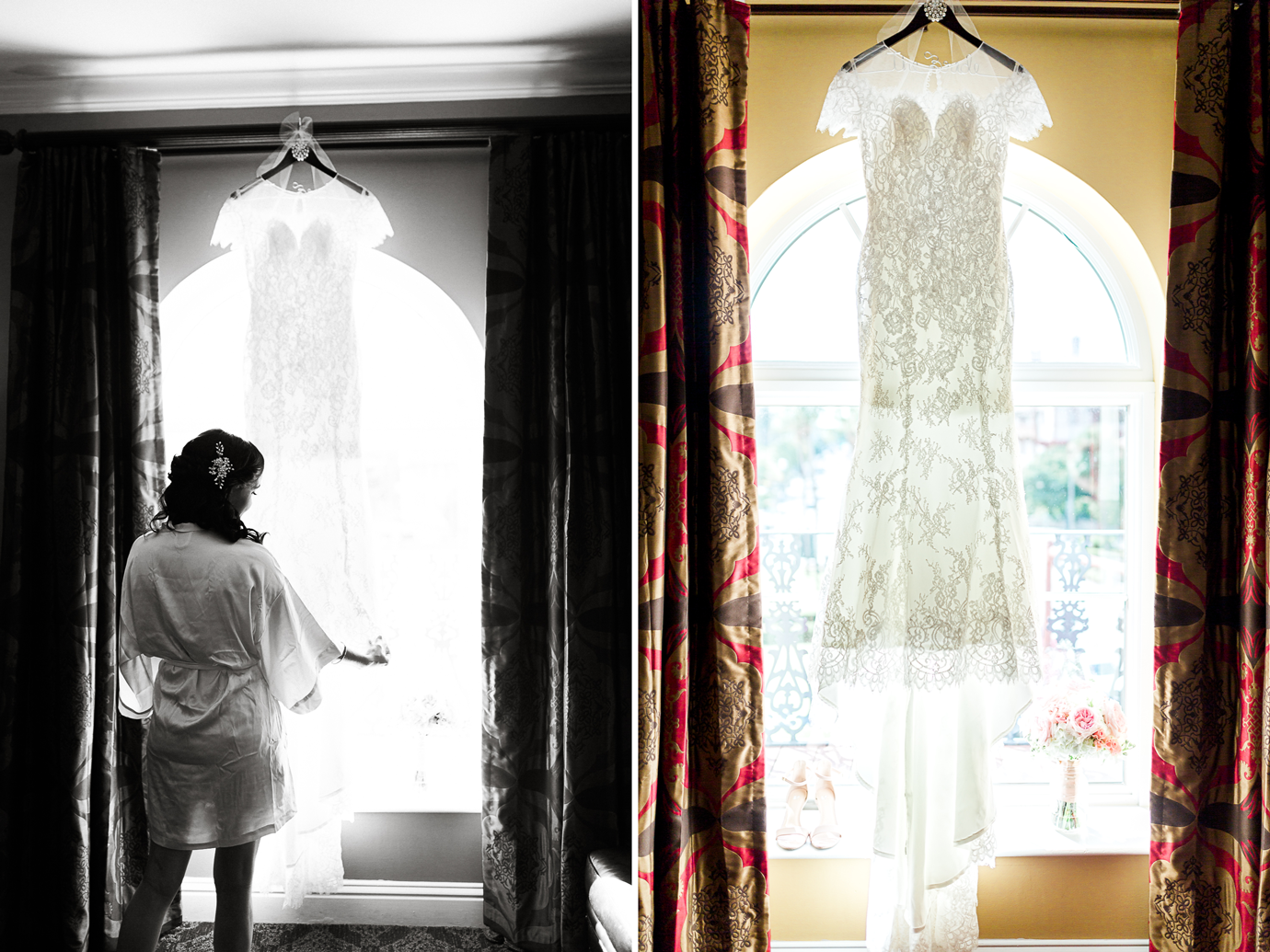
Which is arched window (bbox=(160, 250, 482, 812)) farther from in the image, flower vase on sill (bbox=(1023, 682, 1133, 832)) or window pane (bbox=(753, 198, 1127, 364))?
flower vase on sill (bbox=(1023, 682, 1133, 832))

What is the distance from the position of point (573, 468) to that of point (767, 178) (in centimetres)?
141

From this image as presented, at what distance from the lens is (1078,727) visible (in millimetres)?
1649

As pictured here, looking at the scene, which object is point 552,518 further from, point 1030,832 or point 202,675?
point 1030,832

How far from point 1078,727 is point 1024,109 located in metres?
1.43

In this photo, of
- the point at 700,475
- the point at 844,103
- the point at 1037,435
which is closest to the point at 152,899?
the point at 700,475

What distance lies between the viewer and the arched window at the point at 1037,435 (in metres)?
1.87

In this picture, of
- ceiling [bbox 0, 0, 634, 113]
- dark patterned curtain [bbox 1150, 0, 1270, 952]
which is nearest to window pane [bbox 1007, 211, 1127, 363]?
dark patterned curtain [bbox 1150, 0, 1270, 952]

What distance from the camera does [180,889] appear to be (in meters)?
0.50

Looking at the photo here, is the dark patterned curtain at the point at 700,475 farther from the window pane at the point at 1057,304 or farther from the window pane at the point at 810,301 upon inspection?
the window pane at the point at 1057,304

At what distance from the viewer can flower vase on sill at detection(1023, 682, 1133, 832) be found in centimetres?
165

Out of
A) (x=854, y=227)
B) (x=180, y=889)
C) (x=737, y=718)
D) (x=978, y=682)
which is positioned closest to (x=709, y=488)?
(x=737, y=718)

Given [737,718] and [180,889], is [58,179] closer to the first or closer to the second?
[180,889]

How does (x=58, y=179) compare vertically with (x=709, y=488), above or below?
above

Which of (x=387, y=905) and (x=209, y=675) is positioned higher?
(x=209, y=675)
